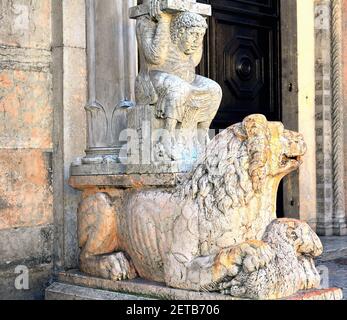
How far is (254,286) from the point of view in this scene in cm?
383

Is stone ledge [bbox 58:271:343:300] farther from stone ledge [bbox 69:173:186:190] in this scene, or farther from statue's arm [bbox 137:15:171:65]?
statue's arm [bbox 137:15:171:65]

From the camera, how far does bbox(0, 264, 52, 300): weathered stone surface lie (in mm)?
4875

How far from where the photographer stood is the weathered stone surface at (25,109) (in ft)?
16.1

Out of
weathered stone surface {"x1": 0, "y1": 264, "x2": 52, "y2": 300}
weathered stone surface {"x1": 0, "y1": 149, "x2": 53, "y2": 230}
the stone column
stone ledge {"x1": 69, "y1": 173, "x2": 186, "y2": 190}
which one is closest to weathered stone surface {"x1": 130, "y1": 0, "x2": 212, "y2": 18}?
the stone column

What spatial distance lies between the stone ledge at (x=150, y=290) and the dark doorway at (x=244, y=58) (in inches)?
114

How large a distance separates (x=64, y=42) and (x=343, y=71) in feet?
14.3

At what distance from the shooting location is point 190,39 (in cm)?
462

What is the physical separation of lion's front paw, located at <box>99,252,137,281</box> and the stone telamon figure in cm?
82

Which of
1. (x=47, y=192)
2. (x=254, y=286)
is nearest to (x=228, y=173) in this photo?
(x=254, y=286)

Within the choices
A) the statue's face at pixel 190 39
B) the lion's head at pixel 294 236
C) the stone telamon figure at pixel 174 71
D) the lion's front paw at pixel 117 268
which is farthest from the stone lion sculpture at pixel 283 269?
the statue's face at pixel 190 39

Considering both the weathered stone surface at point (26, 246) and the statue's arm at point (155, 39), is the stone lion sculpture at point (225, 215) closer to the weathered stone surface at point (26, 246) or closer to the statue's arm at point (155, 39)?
the statue's arm at point (155, 39)

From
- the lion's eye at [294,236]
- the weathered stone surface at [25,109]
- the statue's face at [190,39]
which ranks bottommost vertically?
the lion's eye at [294,236]
